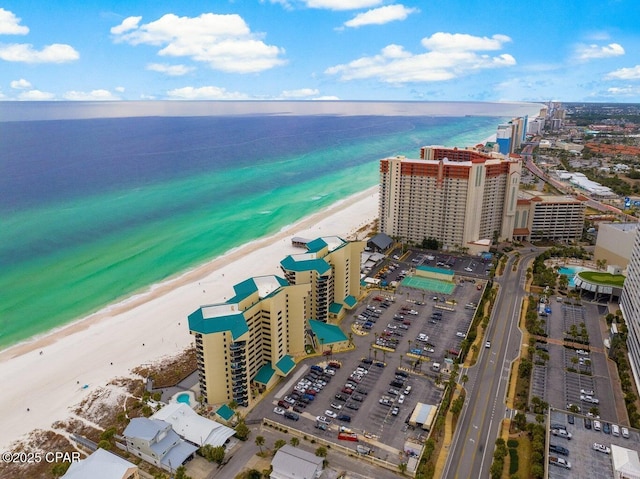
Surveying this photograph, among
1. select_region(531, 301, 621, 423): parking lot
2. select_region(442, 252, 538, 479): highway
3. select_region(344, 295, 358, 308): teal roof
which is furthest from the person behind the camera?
select_region(344, 295, 358, 308): teal roof

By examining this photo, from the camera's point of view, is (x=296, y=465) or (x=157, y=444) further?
(x=157, y=444)

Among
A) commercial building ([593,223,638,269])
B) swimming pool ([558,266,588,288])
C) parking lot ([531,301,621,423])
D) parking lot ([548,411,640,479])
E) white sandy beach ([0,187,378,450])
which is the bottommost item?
white sandy beach ([0,187,378,450])

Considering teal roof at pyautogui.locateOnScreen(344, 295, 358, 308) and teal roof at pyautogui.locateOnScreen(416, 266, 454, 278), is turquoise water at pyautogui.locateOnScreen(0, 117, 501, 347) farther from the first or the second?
teal roof at pyautogui.locateOnScreen(416, 266, 454, 278)

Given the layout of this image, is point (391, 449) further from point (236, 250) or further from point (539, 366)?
point (236, 250)

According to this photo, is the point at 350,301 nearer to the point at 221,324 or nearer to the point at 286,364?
the point at 286,364

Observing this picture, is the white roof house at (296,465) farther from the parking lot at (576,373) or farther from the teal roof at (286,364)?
the parking lot at (576,373)

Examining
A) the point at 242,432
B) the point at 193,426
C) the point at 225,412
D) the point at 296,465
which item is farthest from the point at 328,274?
the point at 296,465

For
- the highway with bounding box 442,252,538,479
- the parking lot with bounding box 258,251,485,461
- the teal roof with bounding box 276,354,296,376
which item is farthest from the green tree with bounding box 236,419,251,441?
the highway with bounding box 442,252,538,479
